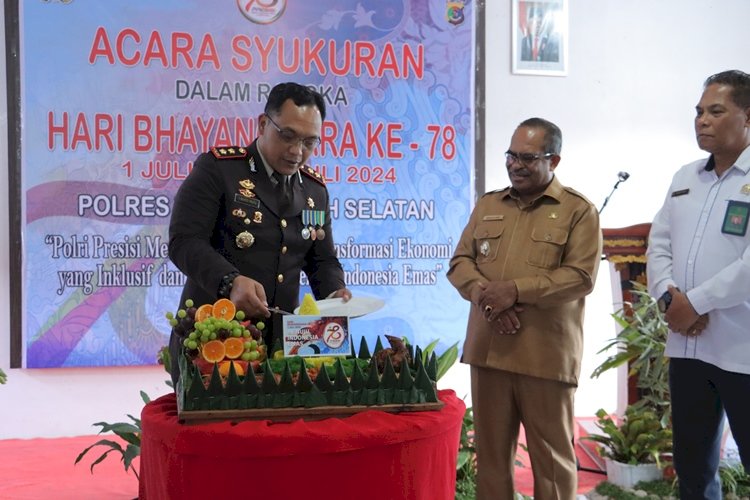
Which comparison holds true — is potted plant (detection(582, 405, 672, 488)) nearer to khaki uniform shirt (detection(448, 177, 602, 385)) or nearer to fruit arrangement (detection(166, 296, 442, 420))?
khaki uniform shirt (detection(448, 177, 602, 385))

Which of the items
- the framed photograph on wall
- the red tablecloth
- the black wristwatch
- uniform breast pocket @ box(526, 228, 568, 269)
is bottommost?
the red tablecloth

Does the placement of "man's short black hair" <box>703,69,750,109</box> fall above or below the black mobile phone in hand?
above

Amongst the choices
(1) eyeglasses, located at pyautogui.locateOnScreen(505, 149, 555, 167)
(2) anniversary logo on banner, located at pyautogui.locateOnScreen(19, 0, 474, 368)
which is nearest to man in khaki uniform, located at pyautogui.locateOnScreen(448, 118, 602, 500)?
(1) eyeglasses, located at pyautogui.locateOnScreen(505, 149, 555, 167)

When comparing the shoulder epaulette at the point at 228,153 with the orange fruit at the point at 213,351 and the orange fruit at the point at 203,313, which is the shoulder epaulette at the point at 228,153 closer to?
the orange fruit at the point at 203,313

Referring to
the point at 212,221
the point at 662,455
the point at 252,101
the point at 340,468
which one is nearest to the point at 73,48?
the point at 252,101

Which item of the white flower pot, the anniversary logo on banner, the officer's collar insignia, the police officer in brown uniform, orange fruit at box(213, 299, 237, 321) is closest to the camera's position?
orange fruit at box(213, 299, 237, 321)

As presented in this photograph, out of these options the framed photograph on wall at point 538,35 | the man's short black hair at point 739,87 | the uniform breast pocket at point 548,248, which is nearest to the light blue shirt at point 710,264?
the man's short black hair at point 739,87

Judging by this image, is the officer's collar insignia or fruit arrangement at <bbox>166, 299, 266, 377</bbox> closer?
fruit arrangement at <bbox>166, 299, 266, 377</bbox>

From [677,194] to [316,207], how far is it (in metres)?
1.14

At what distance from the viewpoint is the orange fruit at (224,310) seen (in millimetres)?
1699

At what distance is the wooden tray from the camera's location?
1.49 m

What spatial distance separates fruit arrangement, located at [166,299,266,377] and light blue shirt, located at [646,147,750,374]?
1300 mm

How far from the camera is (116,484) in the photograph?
324 cm

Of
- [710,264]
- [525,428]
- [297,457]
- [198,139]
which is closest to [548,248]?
[710,264]
